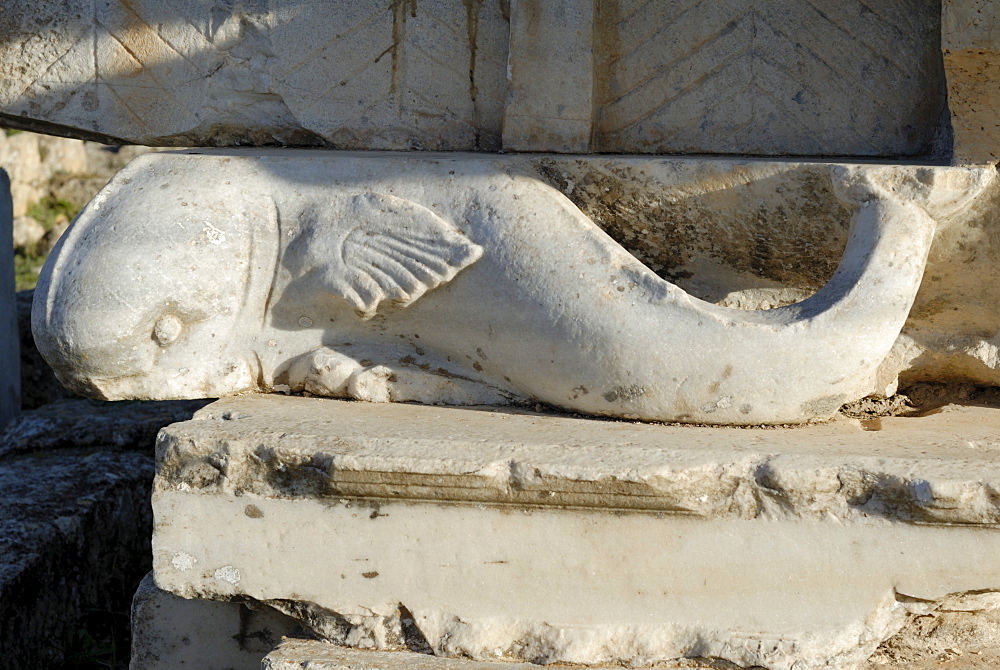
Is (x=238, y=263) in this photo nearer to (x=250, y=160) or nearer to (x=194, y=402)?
(x=250, y=160)

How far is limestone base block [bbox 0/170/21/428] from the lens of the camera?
309 centimetres

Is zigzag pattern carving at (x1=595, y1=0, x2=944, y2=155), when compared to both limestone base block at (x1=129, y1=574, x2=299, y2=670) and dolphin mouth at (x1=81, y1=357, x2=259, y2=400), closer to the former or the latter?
dolphin mouth at (x1=81, y1=357, x2=259, y2=400)

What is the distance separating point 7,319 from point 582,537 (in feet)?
7.23

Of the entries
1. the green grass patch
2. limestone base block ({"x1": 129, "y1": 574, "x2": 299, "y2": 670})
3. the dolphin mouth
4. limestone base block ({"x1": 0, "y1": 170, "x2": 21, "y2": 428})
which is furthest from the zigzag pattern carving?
the green grass patch

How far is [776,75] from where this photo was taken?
7.27 feet

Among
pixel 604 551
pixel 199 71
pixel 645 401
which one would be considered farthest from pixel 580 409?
pixel 199 71

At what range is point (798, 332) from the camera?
1858 millimetres

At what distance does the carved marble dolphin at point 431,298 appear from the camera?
1.89 m

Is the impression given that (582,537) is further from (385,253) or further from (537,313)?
(385,253)

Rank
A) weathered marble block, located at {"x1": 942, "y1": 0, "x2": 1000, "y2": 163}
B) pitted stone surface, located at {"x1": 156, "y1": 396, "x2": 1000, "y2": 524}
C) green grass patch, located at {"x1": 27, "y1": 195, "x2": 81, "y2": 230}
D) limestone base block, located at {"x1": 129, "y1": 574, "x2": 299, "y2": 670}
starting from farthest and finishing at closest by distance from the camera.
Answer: green grass patch, located at {"x1": 27, "y1": 195, "x2": 81, "y2": 230}, limestone base block, located at {"x1": 129, "y1": 574, "x2": 299, "y2": 670}, weathered marble block, located at {"x1": 942, "y1": 0, "x2": 1000, "y2": 163}, pitted stone surface, located at {"x1": 156, "y1": 396, "x2": 1000, "y2": 524}

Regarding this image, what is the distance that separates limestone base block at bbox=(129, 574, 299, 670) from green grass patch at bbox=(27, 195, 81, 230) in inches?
214

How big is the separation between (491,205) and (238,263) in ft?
1.76

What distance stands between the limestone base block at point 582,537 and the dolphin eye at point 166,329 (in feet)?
0.87

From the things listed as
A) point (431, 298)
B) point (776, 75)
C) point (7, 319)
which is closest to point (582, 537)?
point (431, 298)
